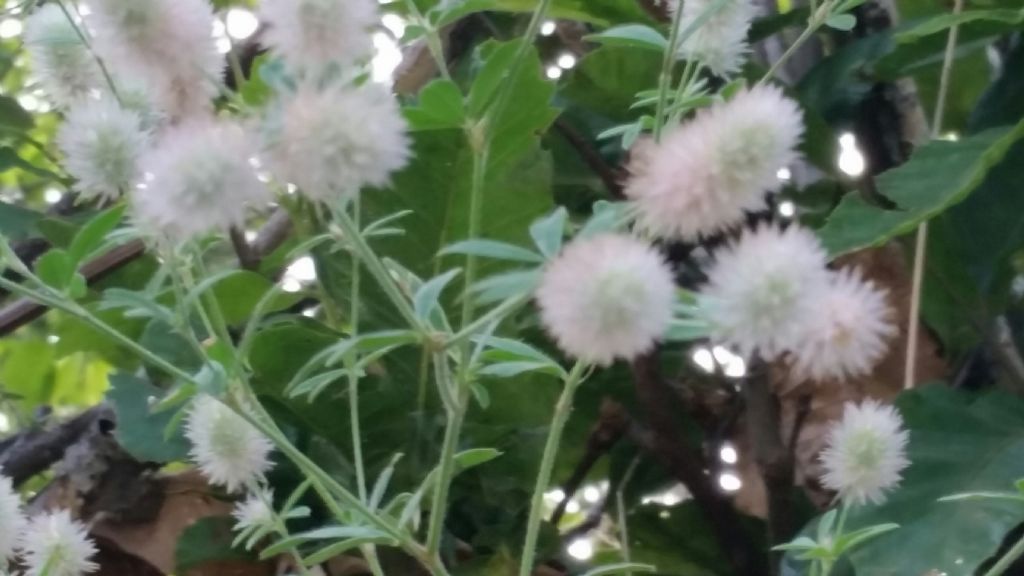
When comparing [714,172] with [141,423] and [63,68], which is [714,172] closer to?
[63,68]

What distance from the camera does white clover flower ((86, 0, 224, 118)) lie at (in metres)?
0.33

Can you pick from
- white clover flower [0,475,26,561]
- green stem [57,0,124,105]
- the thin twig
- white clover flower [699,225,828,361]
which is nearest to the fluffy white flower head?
green stem [57,0,124,105]

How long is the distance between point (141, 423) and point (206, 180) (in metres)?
0.38

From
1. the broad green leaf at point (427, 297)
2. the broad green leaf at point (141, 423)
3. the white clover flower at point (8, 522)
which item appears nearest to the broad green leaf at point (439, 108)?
the broad green leaf at point (427, 297)

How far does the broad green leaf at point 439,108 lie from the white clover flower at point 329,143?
0.29ft

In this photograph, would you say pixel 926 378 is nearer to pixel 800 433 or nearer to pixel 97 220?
pixel 800 433

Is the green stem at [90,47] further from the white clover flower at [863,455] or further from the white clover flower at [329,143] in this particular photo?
the white clover flower at [863,455]

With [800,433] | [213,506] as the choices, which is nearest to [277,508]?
[213,506]

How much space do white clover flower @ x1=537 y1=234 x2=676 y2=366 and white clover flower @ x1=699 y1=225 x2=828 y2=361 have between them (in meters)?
0.01

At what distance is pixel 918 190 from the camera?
600 millimetres

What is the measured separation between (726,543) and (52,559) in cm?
34

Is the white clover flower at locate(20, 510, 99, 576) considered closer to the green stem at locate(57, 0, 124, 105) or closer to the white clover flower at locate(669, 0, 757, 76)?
the green stem at locate(57, 0, 124, 105)

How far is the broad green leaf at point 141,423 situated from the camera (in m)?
0.64

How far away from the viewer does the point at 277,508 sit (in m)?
0.65
